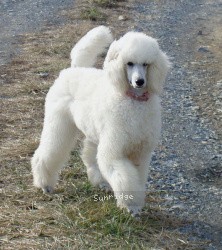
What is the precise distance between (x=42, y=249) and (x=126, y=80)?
1274 millimetres

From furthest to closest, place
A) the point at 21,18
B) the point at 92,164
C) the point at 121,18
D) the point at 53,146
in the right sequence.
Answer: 1. the point at 21,18
2. the point at 121,18
3. the point at 92,164
4. the point at 53,146

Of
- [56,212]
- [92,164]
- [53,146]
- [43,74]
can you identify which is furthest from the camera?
[43,74]

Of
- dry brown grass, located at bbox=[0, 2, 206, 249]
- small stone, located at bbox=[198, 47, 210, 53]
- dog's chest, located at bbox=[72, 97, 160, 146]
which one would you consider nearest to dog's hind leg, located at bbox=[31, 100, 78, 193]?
dry brown grass, located at bbox=[0, 2, 206, 249]

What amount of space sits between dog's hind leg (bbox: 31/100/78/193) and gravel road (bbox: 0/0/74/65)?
13.6 feet

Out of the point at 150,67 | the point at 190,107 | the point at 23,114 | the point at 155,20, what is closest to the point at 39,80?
the point at 23,114

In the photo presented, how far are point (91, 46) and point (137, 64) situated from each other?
3.15ft

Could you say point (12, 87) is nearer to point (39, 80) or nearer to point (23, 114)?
point (39, 80)

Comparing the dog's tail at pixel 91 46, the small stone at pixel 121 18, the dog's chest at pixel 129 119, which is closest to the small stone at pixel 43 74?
the dog's tail at pixel 91 46

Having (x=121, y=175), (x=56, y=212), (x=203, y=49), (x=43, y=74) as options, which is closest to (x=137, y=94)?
(x=121, y=175)

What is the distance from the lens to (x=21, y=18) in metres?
12.1

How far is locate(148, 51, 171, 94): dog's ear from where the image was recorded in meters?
4.09

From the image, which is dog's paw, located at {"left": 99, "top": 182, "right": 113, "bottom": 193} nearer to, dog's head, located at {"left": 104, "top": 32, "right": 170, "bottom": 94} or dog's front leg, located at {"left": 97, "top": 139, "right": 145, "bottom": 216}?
dog's front leg, located at {"left": 97, "top": 139, "right": 145, "bottom": 216}

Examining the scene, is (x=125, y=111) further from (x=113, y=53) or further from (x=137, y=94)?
(x=113, y=53)

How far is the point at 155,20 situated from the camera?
12.1 metres
